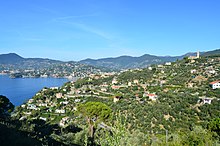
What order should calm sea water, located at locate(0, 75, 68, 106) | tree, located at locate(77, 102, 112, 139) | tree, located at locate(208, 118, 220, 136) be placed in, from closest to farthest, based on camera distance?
tree, located at locate(208, 118, 220, 136) < tree, located at locate(77, 102, 112, 139) < calm sea water, located at locate(0, 75, 68, 106)

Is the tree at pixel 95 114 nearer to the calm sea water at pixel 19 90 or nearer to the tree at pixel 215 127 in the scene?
the tree at pixel 215 127

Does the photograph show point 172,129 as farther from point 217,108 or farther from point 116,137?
point 116,137

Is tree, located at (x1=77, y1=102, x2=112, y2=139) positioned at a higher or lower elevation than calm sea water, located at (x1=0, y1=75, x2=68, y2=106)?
higher

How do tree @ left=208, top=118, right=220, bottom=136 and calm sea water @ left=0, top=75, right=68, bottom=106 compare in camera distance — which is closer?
tree @ left=208, top=118, right=220, bottom=136

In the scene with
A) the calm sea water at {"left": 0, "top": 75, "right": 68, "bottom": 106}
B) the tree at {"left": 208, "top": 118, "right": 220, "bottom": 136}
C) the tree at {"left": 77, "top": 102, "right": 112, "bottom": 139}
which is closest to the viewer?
the tree at {"left": 208, "top": 118, "right": 220, "bottom": 136}

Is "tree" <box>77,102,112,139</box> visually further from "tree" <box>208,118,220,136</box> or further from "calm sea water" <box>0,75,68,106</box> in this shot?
"calm sea water" <box>0,75,68,106</box>

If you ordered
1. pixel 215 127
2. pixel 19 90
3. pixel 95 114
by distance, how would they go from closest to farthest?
1. pixel 215 127
2. pixel 95 114
3. pixel 19 90

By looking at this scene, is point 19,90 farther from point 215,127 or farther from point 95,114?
point 215,127

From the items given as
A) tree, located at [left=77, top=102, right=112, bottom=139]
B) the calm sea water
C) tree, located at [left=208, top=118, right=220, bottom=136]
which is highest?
tree, located at [left=77, top=102, right=112, bottom=139]

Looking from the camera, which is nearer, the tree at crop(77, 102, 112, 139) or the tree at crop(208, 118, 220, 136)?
the tree at crop(208, 118, 220, 136)

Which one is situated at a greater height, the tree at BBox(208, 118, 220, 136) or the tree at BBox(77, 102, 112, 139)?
the tree at BBox(77, 102, 112, 139)

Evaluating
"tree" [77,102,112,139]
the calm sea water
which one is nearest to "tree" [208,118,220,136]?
"tree" [77,102,112,139]

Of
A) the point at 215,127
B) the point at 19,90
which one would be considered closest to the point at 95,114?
the point at 215,127
